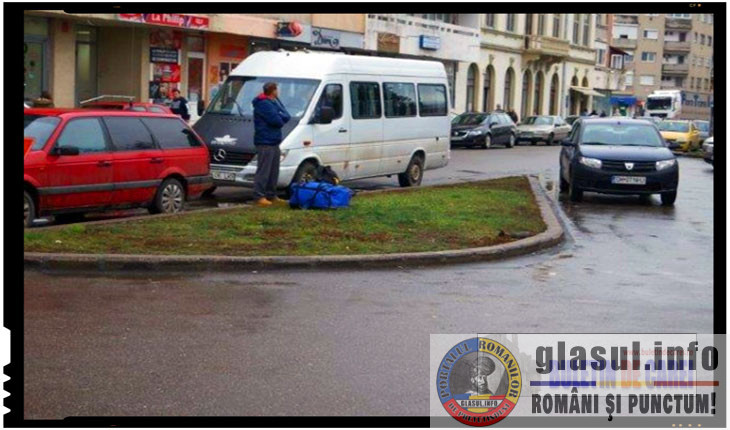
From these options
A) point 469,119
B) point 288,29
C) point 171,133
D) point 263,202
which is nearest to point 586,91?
point 469,119

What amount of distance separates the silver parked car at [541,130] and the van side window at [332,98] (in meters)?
30.3

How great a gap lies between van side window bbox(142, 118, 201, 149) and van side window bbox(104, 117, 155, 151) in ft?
0.53

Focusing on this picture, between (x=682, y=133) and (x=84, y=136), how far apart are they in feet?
112

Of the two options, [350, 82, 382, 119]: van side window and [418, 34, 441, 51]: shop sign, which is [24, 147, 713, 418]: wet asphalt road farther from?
[418, 34, 441, 51]: shop sign

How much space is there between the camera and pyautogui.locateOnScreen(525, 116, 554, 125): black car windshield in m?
48.3

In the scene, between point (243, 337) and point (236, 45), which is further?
point (236, 45)

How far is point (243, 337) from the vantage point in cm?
735

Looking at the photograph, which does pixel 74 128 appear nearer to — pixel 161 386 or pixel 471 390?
pixel 161 386

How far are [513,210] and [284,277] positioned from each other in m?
6.86

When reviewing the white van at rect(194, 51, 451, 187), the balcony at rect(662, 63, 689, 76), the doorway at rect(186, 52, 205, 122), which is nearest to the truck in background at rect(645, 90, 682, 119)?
the balcony at rect(662, 63, 689, 76)

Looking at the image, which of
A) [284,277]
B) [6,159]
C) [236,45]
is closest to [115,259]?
[284,277]

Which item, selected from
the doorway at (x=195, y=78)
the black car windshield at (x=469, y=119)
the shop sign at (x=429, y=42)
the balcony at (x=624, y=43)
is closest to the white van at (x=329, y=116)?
the doorway at (x=195, y=78)

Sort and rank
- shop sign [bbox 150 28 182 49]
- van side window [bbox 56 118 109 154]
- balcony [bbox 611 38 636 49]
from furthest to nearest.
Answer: balcony [bbox 611 38 636 49]
shop sign [bbox 150 28 182 49]
van side window [bbox 56 118 109 154]

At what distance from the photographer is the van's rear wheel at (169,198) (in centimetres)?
1399
